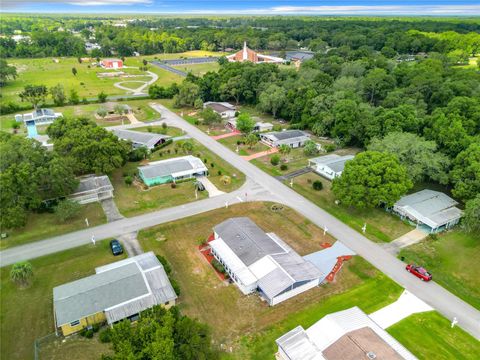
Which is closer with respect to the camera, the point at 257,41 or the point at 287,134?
the point at 287,134

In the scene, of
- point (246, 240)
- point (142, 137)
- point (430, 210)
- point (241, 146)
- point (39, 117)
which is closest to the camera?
point (246, 240)

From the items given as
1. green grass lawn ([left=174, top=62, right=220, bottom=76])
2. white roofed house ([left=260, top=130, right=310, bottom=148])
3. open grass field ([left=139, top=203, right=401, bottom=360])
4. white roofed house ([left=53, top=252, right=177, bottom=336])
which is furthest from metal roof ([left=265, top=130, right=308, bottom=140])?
green grass lawn ([left=174, top=62, right=220, bottom=76])

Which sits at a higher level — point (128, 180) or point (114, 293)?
point (114, 293)

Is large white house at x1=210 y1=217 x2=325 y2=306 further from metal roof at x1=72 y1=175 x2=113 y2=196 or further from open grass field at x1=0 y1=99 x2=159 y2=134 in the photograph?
open grass field at x1=0 y1=99 x2=159 y2=134

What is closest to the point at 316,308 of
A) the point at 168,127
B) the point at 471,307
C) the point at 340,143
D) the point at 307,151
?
the point at 471,307

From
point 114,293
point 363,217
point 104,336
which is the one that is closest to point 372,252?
point 363,217

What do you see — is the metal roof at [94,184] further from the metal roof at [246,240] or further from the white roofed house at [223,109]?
the white roofed house at [223,109]

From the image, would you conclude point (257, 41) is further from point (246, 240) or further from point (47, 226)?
point (246, 240)

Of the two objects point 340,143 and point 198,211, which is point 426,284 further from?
point 340,143
